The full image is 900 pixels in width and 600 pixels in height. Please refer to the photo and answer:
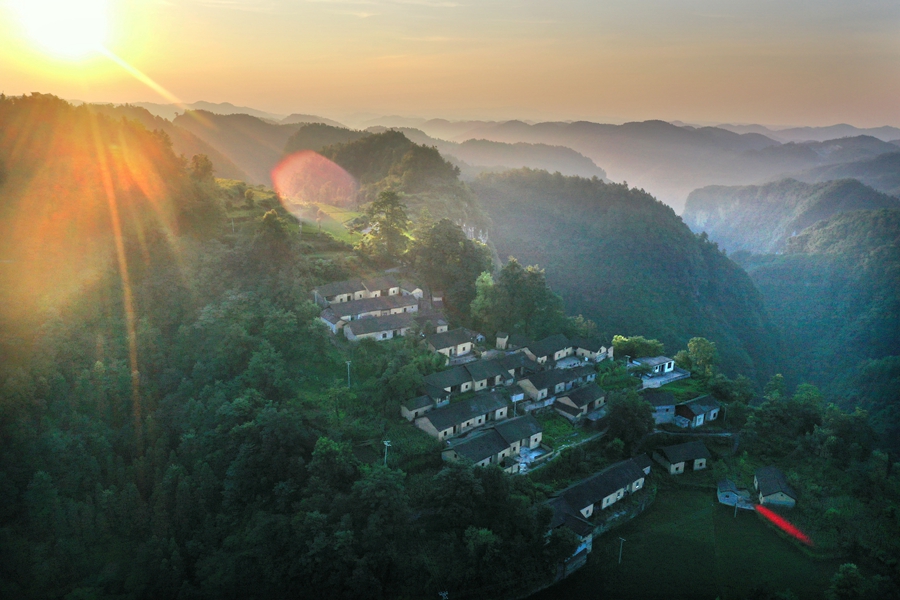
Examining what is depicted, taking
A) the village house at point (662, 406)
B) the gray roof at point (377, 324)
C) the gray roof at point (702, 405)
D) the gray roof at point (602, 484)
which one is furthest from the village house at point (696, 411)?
the gray roof at point (377, 324)

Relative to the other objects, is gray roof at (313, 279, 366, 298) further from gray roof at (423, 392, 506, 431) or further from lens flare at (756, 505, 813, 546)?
lens flare at (756, 505, 813, 546)

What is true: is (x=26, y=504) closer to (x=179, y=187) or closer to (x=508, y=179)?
(x=179, y=187)

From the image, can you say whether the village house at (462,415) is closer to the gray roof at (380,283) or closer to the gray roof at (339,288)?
the gray roof at (380,283)

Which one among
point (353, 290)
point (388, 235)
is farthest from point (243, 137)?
point (353, 290)

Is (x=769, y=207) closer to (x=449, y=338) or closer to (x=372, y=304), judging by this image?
(x=449, y=338)

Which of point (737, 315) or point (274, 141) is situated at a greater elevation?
point (274, 141)

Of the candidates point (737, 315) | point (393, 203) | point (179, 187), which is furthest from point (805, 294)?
point (179, 187)
